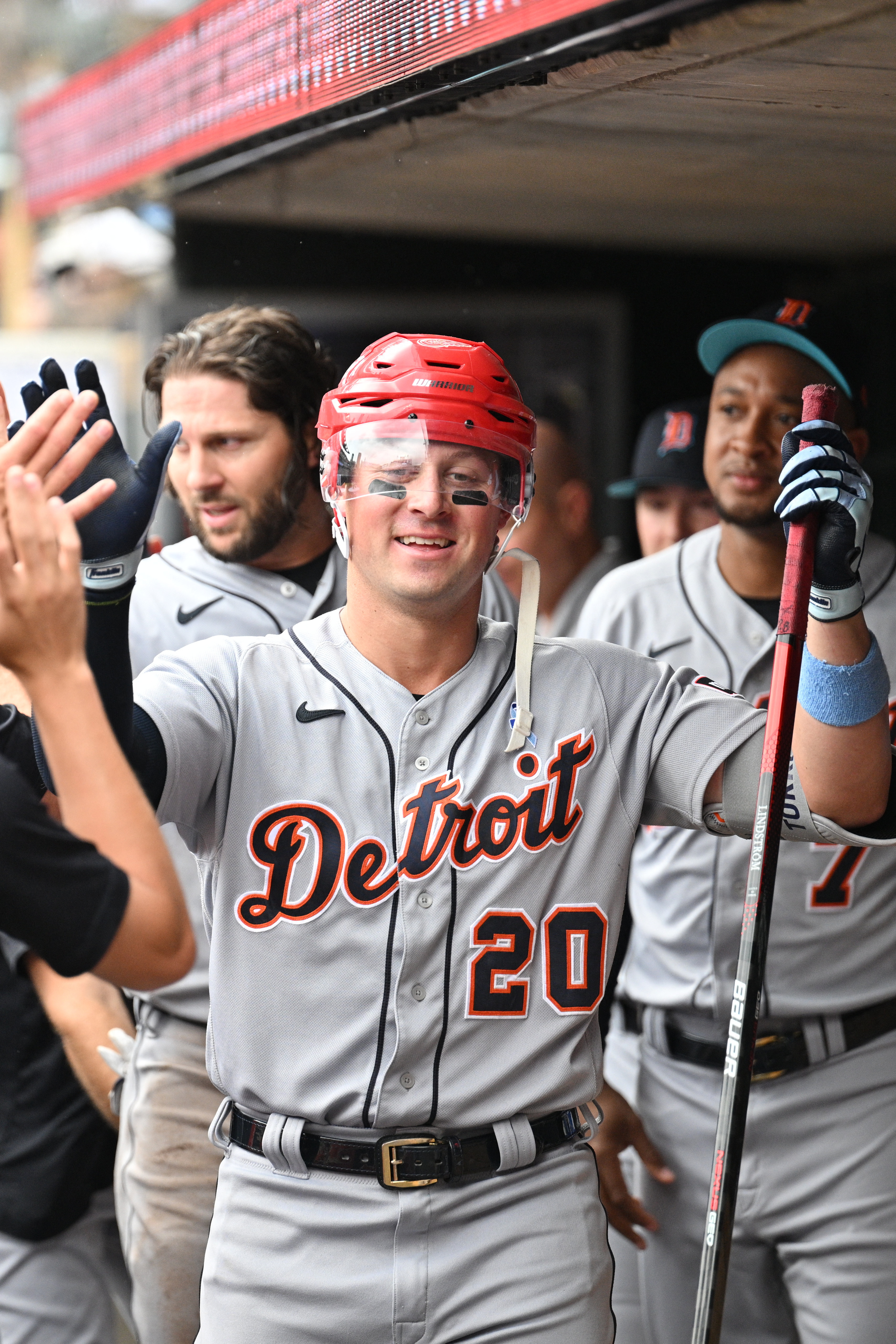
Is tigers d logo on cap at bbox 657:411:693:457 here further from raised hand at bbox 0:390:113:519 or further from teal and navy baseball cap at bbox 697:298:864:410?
raised hand at bbox 0:390:113:519

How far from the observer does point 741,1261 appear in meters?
2.72

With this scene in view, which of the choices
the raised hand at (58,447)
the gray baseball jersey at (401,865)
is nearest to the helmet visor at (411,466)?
the gray baseball jersey at (401,865)

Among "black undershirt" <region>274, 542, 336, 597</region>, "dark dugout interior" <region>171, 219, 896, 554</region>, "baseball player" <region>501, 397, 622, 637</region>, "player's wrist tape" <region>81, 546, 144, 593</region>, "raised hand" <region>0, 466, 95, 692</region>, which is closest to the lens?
"raised hand" <region>0, 466, 95, 692</region>

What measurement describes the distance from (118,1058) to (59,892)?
1.33 meters

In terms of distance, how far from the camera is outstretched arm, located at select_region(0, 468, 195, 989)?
152cm

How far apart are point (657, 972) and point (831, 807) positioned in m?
0.96

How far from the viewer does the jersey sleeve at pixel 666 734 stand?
6.71 ft

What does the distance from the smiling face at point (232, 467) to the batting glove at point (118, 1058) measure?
2.92 feet

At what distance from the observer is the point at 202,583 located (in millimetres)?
2750

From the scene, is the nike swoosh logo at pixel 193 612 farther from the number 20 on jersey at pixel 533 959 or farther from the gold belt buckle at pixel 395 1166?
the gold belt buckle at pixel 395 1166

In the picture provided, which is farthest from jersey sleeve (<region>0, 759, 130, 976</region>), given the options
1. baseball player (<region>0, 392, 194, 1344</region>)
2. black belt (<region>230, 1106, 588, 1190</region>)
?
black belt (<region>230, 1106, 588, 1190</region>)

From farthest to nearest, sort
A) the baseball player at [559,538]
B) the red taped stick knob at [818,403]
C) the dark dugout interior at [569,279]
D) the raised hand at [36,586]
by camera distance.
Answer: the dark dugout interior at [569,279]
the baseball player at [559,538]
the red taped stick knob at [818,403]
the raised hand at [36,586]

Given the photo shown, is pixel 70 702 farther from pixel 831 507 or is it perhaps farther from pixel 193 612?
pixel 193 612

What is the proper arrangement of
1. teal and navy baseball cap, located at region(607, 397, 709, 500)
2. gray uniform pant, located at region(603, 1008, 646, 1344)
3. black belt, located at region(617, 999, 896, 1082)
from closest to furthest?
black belt, located at region(617, 999, 896, 1082) → gray uniform pant, located at region(603, 1008, 646, 1344) → teal and navy baseball cap, located at region(607, 397, 709, 500)
